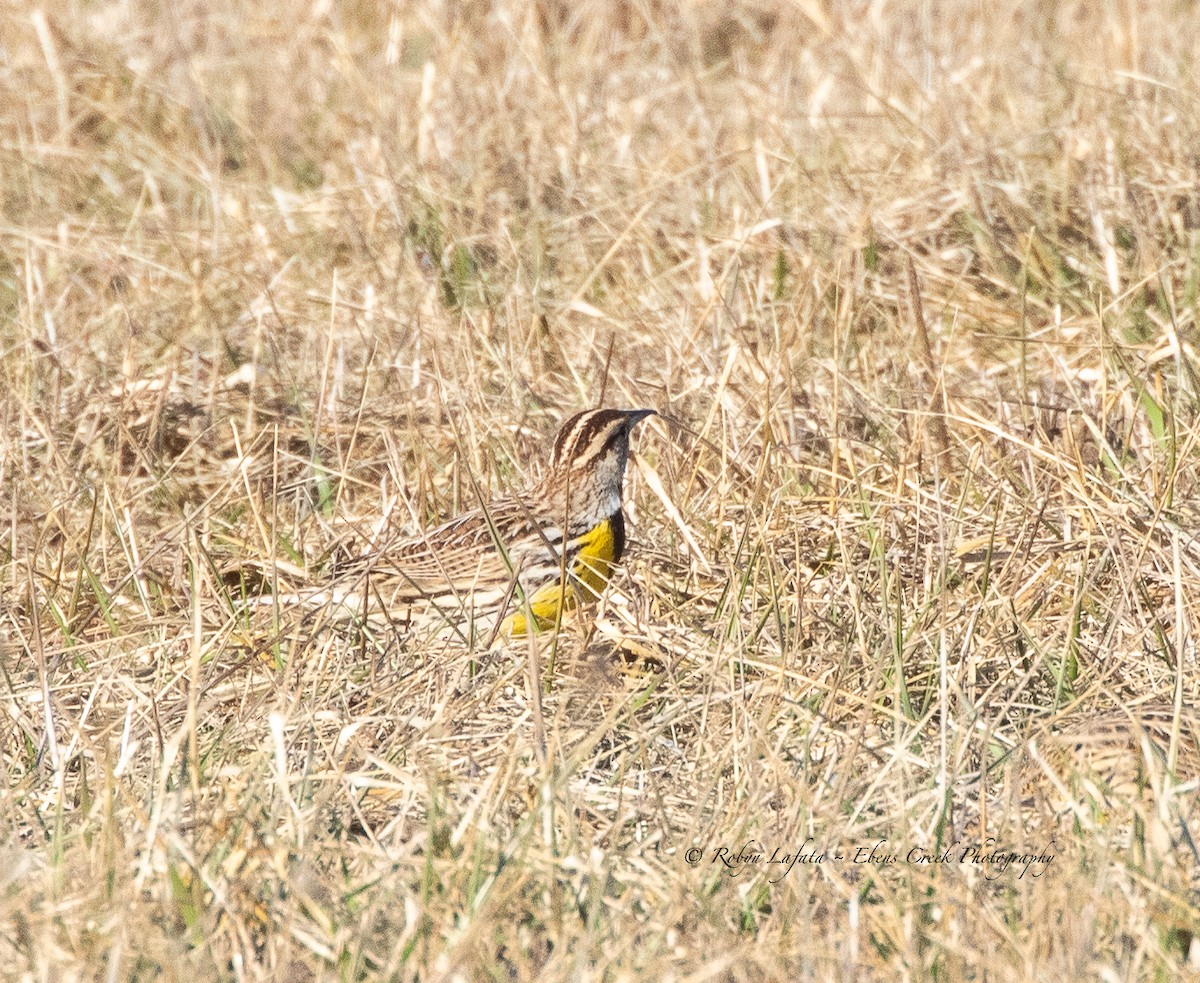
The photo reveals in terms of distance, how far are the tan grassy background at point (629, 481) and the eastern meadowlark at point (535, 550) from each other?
133 millimetres

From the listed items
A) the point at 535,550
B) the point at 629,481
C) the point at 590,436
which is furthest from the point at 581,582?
the point at 629,481

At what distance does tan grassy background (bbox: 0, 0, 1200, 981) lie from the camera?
138 inches

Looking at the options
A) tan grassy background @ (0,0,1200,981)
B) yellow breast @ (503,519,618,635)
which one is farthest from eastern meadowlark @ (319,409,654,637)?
tan grassy background @ (0,0,1200,981)

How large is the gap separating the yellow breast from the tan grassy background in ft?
0.31

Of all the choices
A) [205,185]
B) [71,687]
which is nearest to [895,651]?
[71,687]

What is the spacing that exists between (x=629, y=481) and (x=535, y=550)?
0.80 metres

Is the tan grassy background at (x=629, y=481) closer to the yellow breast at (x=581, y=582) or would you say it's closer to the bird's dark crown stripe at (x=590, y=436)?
the yellow breast at (x=581, y=582)

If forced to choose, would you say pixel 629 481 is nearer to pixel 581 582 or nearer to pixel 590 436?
pixel 590 436

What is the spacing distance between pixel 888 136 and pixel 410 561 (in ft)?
11.2

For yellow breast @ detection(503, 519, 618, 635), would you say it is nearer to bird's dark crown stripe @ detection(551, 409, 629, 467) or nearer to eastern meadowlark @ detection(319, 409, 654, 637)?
eastern meadowlark @ detection(319, 409, 654, 637)

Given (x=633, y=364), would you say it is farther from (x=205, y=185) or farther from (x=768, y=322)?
(x=205, y=185)

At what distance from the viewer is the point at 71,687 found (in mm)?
4500

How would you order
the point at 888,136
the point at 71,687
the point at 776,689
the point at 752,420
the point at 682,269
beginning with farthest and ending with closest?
the point at 888,136 < the point at 682,269 < the point at 752,420 < the point at 71,687 < the point at 776,689

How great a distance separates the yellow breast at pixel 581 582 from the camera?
4.95 meters
